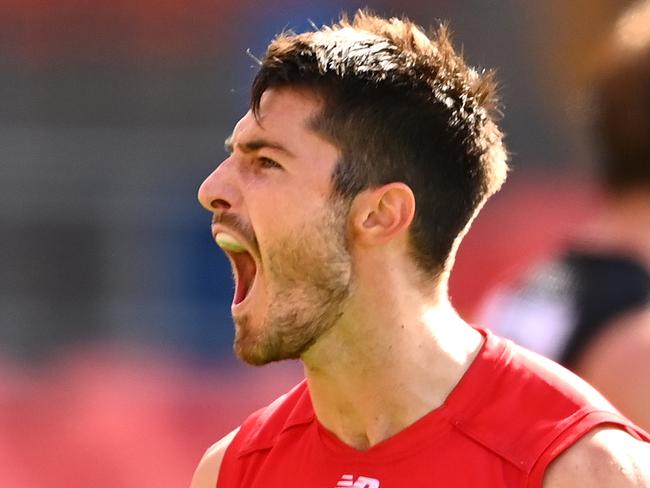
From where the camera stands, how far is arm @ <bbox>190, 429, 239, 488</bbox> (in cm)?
255

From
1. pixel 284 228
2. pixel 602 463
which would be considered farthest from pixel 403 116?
pixel 602 463

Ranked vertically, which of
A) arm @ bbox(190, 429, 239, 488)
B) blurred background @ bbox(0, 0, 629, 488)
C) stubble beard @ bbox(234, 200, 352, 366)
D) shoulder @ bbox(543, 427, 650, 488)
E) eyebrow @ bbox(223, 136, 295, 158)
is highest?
blurred background @ bbox(0, 0, 629, 488)

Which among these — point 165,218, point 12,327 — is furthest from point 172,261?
point 12,327

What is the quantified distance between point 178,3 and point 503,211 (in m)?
3.09

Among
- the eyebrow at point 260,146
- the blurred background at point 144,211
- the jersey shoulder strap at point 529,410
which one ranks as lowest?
the jersey shoulder strap at point 529,410

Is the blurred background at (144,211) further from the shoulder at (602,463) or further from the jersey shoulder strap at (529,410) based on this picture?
the shoulder at (602,463)

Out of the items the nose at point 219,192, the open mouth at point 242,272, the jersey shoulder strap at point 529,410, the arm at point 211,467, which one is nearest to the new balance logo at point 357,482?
the jersey shoulder strap at point 529,410

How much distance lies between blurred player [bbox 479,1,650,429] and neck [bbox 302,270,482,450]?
36 cm

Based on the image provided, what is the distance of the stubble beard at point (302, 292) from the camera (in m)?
2.40

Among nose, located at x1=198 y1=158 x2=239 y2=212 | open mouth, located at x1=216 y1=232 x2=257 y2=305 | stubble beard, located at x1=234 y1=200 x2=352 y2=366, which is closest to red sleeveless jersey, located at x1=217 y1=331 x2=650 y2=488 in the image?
stubble beard, located at x1=234 y1=200 x2=352 y2=366

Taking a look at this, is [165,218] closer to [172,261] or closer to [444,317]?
[172,261]

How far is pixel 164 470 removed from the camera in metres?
7.58

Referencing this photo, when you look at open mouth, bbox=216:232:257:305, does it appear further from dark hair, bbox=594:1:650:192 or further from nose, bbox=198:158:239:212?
dark hair, bbox=594:1:650:192

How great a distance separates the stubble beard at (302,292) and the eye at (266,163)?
14 centimetres
